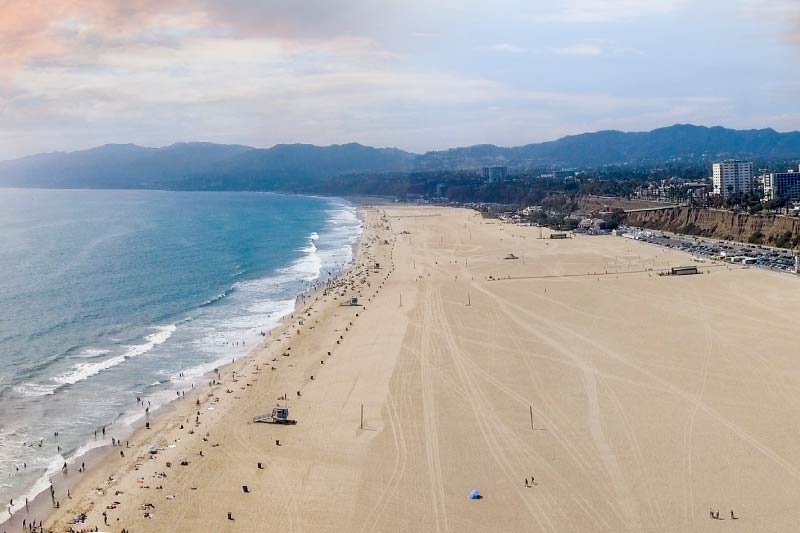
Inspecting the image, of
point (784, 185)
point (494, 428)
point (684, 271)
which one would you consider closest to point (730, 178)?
point (784, 185)

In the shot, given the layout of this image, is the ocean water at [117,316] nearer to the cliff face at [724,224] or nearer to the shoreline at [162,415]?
the shoreline at [162,415]

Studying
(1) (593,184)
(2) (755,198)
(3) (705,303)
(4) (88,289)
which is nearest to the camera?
(3) (705,303)

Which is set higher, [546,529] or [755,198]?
[755,198]

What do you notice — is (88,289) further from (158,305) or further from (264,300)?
(264,300)

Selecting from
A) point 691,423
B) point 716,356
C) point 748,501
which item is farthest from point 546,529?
point 716,356

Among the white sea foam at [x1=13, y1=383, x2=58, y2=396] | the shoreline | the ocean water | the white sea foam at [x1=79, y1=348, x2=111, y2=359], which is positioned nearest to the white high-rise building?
the ocean water

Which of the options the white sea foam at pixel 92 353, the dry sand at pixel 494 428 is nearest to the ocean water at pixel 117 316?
the white sea foam at pixel 92 353

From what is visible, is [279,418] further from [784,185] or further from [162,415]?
[784,185]
